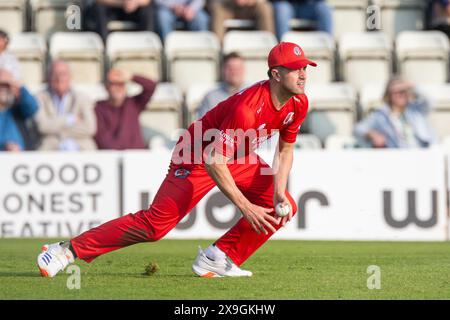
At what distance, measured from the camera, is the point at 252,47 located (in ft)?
47.5

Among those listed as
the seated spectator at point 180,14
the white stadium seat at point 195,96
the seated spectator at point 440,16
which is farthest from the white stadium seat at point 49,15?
the seated spectator at point 440,16

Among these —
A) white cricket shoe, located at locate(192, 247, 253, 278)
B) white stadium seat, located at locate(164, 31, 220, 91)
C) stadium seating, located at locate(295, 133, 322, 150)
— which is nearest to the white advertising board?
stadium seating, located at locate(295, 133, 322, 150)

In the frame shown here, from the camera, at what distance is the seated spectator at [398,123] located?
13.0 metres

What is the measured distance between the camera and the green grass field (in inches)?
281

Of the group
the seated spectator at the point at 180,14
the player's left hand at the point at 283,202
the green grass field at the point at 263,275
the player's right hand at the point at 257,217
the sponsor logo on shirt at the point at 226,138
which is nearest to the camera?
the green grass field at the point at 263,275

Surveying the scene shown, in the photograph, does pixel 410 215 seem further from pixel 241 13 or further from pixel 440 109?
pixel 241 13

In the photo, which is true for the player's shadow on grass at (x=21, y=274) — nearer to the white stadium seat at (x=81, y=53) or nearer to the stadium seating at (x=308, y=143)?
the stadium seating at (x=308, y=143)

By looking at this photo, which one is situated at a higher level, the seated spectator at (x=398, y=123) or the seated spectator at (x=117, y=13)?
the seated spectator at (x=117, y=13)

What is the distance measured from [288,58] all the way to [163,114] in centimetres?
638

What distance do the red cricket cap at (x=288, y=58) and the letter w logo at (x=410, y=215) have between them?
4.87 metres

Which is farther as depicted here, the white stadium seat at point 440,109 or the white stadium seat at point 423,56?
the white stadium seat at point 423,56

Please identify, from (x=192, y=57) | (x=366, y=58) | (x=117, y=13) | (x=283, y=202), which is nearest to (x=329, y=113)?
(x=366, y=58)

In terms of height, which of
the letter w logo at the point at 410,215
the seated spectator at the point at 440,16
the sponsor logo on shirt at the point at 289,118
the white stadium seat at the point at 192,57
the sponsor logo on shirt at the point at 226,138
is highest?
the seated spectator at the point at 440,16
